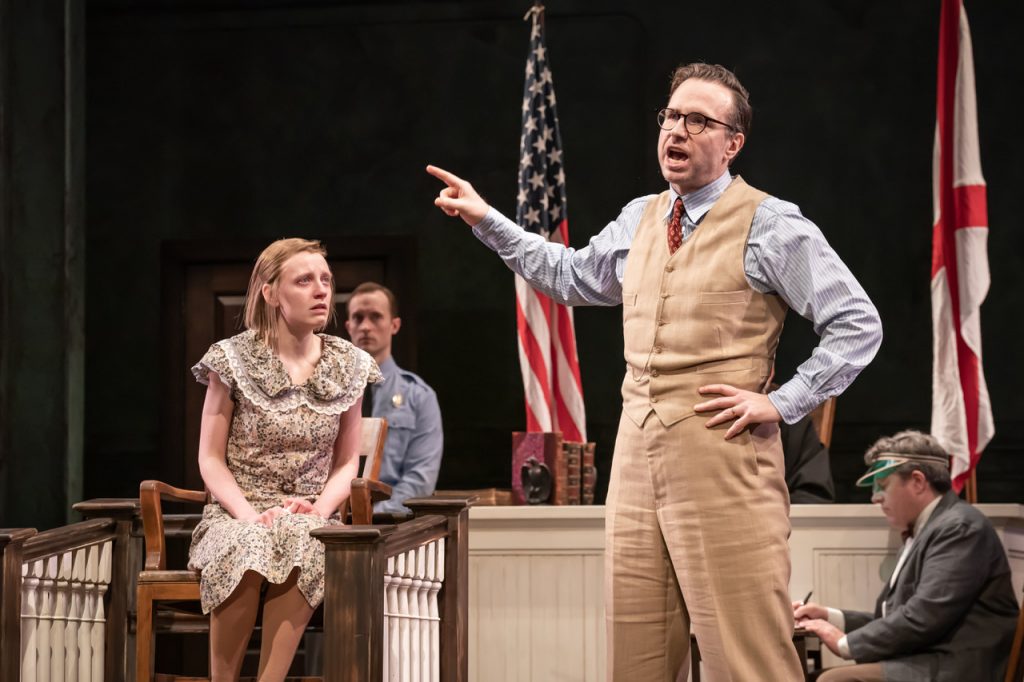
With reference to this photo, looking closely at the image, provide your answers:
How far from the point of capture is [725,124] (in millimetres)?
2400

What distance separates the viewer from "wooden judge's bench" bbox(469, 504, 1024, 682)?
15.9 ft

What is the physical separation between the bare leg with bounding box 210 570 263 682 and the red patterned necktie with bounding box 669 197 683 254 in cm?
137

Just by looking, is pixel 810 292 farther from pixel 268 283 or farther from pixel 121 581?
pixel 121 581

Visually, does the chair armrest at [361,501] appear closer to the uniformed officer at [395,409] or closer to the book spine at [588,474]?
the uniformed officer at [395,409]

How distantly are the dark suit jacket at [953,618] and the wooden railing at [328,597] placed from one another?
1372 millimetres

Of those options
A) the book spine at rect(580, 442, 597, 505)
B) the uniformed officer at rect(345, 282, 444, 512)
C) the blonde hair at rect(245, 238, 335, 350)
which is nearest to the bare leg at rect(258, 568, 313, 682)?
the blonde hair at rect(245, 238, 335, 350)

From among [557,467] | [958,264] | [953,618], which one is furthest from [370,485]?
[958,264]

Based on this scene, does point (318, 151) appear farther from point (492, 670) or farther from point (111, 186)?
point (492, 670)

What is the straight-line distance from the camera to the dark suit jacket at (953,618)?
12.8ft

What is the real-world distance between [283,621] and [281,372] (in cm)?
66

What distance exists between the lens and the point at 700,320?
2.30 metres

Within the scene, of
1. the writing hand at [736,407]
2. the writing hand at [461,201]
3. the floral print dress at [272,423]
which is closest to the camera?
the writing hand at [736,407]

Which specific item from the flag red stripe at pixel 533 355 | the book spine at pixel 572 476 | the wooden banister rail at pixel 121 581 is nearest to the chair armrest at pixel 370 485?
the wooden banister rail at pixel 121 581

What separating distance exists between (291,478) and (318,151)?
3.85 meters
